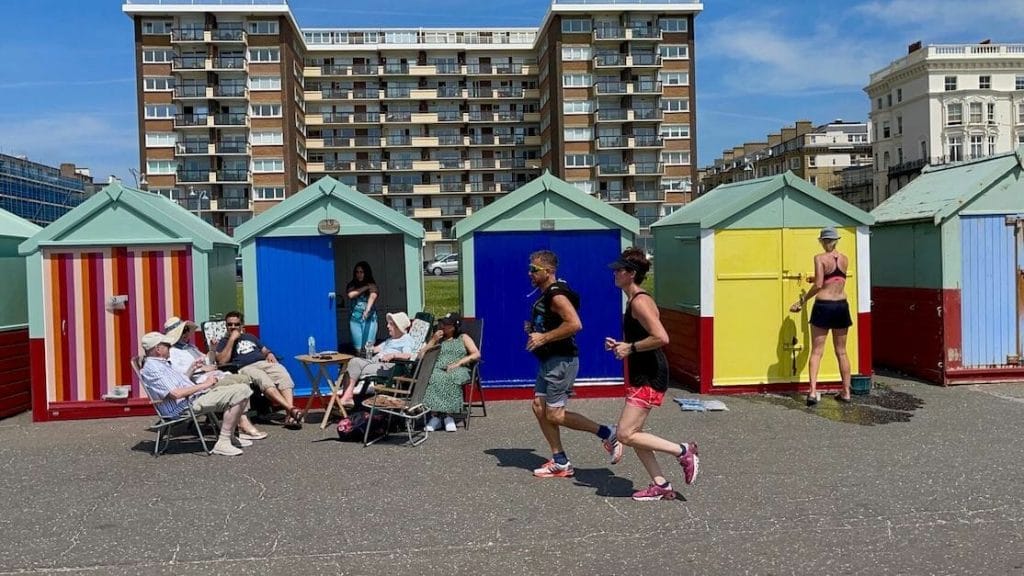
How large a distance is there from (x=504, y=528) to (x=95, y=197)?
650cm

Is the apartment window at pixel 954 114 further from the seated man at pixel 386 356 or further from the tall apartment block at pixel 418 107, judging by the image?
the seated man at pixel 386 356

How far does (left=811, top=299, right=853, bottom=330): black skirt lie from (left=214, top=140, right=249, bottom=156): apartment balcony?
66134 mm

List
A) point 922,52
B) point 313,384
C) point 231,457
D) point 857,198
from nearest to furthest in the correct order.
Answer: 1. point 231,457
2. point 313,384
3. point 922,52
4. point 857,198

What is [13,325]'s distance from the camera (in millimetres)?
10258

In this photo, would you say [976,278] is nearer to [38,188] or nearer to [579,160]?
[579,160]

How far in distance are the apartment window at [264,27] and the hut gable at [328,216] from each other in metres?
65.3

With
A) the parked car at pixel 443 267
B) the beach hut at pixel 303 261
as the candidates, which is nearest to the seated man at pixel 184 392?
the beach hut at pixel 303 261

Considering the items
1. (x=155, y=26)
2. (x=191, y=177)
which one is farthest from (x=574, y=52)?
(x=155, y=26)

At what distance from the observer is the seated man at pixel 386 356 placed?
890 centimetres

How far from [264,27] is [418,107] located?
15.9 meters

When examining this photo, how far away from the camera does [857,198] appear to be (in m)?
93.1

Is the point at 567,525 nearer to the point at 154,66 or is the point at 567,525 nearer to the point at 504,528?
the point at 504,528

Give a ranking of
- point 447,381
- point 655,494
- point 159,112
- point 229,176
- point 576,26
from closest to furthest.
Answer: point 655,494
point 447,381
point 159,112
point 229,176
point 576,26

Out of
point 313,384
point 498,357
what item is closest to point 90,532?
point 313,384
